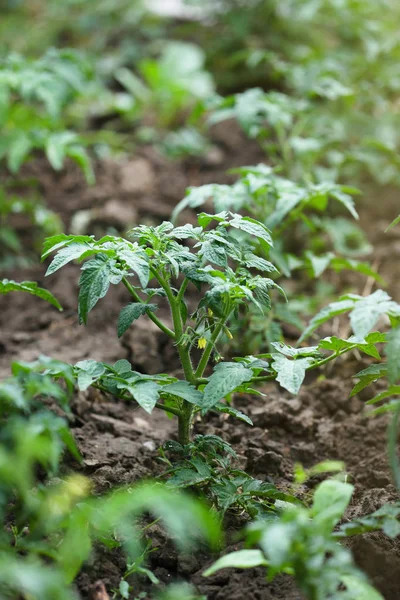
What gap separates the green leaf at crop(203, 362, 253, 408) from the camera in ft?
5.00

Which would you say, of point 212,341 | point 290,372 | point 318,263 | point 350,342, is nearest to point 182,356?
point 212,341

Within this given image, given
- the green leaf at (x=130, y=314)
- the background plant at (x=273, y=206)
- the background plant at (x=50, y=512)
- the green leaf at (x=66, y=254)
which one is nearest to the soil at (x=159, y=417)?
the background plant at (x=50, y=512)

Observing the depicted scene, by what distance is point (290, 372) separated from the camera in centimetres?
157

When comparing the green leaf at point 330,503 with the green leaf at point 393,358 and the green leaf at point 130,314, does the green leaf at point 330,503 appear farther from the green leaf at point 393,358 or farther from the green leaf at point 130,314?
the green leaf at point 130,314

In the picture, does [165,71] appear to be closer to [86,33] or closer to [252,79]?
[252,79]

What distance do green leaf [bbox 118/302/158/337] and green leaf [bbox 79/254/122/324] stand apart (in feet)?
0.34

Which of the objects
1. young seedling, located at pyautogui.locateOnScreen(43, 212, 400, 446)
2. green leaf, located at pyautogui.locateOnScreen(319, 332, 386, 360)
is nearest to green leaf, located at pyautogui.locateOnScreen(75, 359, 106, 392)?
young seedling, located at pyautogui.locateOnScreen(43, 212, 400, 446)

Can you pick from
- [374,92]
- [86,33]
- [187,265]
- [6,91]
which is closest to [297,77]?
[374,92]

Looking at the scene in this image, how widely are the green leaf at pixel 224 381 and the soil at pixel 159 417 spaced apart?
1.34 feet

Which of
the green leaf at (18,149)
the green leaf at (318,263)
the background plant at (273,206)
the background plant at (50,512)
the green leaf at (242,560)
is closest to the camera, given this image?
the background plant at (50,512)

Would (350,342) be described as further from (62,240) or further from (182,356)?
(62,240)

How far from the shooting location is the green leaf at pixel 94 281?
1559 millimetres

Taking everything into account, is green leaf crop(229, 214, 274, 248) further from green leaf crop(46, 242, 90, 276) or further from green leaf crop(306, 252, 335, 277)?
green leaf crop(306, 252, 335, 277)

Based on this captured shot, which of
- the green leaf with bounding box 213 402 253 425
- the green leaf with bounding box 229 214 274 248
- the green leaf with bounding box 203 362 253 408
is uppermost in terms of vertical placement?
the green leaf with bounding box 229 214 274 248
